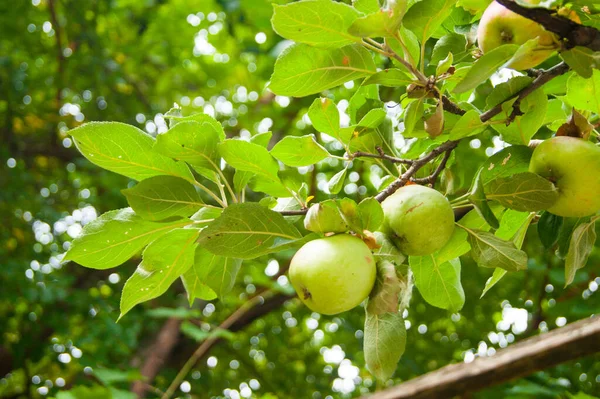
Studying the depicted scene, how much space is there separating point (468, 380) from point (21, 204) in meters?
3.35

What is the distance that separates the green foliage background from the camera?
349 centimetres

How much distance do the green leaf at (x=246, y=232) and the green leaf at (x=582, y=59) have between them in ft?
1.54

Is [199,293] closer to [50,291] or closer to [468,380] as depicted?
[468,380]

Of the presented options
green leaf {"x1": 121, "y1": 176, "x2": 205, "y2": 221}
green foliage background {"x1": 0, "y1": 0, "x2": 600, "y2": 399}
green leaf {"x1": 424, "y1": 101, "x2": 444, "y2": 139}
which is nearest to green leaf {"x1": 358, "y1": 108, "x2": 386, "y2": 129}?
green leaf {"x1": 424, "y1": 101, "x2": 444, "y2": 139}

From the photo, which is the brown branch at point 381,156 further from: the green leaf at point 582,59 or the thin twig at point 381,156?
the green leaf at point 582,59

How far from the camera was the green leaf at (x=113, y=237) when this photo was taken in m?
0.99

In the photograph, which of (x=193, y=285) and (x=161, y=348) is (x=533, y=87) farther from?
(x=161, y=348)

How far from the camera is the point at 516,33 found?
2.58 feet

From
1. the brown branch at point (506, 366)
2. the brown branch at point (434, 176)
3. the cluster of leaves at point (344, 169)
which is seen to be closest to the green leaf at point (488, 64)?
the cluster of leaves at point (344, 169)

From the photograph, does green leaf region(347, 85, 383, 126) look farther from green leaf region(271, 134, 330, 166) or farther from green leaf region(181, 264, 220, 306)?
green leaf region(181, 264, 220, 306)

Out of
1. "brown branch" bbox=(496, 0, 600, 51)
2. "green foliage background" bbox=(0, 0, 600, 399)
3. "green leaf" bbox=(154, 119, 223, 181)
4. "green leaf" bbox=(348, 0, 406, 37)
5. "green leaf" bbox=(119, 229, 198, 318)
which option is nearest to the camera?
"brown branch" bbox=(496, 0, 600, 51)

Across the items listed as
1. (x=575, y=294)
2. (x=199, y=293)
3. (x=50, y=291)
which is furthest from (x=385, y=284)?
(x=50, y=291)

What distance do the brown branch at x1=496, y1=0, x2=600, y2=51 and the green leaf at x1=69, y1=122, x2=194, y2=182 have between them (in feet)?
1.99

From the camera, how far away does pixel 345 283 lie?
0.81 metres
